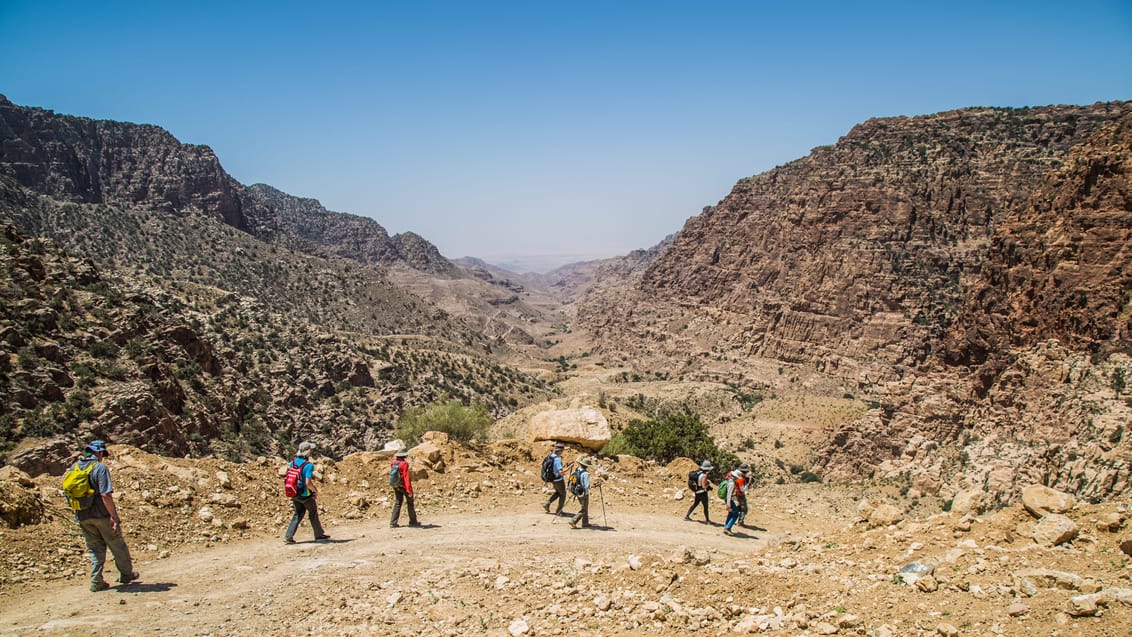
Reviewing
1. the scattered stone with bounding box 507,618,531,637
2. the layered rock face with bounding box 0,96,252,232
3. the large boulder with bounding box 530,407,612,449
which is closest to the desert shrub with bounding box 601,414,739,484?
the large boulder with bounding box 530,407,612,449

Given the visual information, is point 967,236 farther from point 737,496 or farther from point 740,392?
point 737,496

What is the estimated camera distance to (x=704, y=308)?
Result: 126125mm

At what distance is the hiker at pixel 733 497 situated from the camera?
51.3 ft

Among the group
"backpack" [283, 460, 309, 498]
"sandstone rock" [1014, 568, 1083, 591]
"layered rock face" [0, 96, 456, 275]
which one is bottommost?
"sandstone rock" [1014, 568, 1083, 591]

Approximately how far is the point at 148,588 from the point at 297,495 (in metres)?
2.91

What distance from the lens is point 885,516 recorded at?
12.7m

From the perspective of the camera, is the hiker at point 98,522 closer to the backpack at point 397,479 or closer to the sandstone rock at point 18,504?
the sandstone rock at point 18,504

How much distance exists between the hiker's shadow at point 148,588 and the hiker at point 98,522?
6.1 inches

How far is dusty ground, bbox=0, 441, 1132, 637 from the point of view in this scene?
7977 millimetres

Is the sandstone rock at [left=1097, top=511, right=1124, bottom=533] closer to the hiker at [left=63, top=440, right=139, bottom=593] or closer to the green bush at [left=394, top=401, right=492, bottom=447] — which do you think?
the hiker at [left=63, top=440, right=139, bottom=593]

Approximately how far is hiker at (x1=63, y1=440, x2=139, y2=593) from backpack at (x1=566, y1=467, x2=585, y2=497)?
8357 millimetres

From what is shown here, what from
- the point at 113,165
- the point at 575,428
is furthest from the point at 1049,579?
the point at 113,165

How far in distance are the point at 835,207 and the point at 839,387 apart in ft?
103

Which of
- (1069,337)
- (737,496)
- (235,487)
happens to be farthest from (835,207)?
(235,487)
